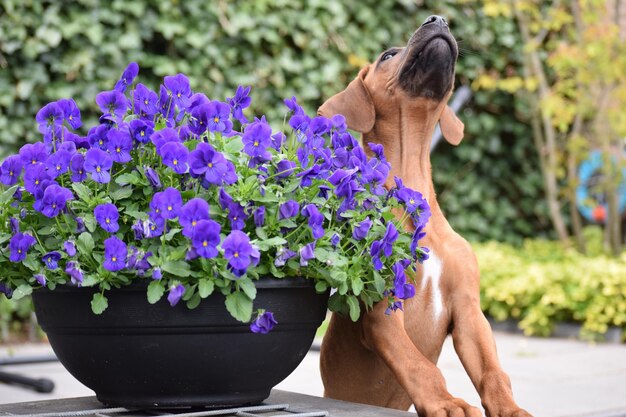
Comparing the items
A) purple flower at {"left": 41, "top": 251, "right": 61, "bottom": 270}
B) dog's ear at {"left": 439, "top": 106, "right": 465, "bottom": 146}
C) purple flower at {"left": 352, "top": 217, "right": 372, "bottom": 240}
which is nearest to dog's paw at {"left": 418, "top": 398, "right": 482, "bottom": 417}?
purple flower at {"left": 352, "top": 217, "right": 372, "bottom": 240}

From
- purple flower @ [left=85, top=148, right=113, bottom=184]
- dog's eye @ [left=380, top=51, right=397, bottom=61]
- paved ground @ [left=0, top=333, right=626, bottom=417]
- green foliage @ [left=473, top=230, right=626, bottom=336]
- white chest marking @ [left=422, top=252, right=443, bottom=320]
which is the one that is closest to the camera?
purple flower @ [left=85, top=148, right=113, bottom=184]

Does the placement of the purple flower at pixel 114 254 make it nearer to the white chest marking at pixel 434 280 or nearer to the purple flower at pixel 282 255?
the purple flower at pixel 282 255

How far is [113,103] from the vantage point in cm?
143

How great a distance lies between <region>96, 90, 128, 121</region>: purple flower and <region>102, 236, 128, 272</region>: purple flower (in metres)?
0.26

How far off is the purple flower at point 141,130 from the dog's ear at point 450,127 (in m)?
0.79

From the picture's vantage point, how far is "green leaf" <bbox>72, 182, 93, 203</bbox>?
130 centimetres


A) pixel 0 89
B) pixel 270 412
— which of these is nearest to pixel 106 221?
pixel 270 412

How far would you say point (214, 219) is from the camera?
1.30 metres

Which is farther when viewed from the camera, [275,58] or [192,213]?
[275,58]

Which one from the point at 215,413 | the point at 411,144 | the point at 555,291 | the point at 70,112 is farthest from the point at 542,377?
the point at 70,112

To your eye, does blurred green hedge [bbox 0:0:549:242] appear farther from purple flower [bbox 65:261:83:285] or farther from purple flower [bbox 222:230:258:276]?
purple flower [bbox 222:230:258:276]

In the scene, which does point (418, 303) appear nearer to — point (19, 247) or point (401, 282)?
point (401, 282)

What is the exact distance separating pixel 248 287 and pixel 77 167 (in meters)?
0.32

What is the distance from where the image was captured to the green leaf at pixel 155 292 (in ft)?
4.06
